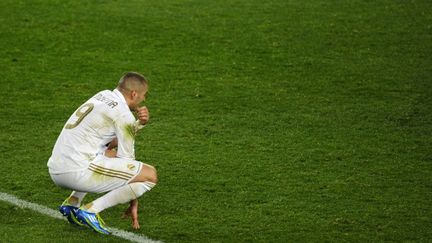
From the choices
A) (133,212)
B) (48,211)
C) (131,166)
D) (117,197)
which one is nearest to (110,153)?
(131,166)

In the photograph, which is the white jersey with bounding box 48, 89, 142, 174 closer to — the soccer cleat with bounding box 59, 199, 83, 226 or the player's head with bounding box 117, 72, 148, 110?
the player's head with bounding box 117, 72, 148, 110

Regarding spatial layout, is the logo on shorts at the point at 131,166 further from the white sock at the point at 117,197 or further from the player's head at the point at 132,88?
the player's head at the point at 132,88

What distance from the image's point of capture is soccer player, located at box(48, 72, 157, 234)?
753 centimetres

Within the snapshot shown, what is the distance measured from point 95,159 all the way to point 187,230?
103 cm

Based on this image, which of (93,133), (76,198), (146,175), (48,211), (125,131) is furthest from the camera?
(48,211)

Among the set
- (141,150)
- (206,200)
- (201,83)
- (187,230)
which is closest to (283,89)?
(201,83)

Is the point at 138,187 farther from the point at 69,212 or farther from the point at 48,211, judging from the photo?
the point at 48,211

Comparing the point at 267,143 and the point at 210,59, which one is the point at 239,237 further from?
the point at 210,59

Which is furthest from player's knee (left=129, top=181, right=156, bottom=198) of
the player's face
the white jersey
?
the player's face

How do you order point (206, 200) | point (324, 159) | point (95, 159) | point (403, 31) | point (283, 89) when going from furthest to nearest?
point (403, 31) < point (283, 89) < point (324, 159) < point (206, 200) < point (95, 159)

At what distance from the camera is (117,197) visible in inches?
301

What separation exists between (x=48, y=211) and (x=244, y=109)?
3.89 m

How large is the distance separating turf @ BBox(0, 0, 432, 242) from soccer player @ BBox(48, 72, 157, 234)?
354 millimetres

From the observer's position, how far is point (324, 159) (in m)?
9.67
